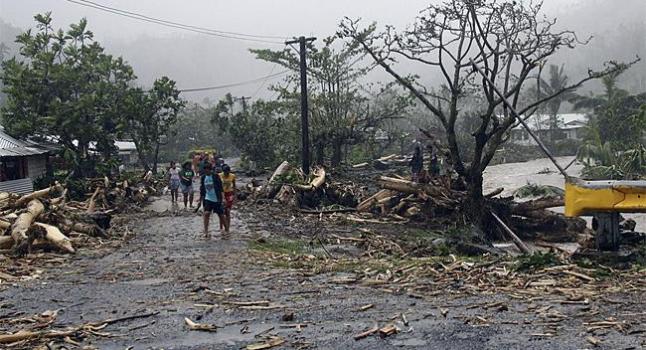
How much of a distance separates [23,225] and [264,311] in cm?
621

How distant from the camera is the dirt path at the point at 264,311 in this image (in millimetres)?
5648

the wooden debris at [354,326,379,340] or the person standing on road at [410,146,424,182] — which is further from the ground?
the person standing on road at [410,146,424,182]

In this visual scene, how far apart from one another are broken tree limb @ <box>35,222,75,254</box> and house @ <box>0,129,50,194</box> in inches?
527

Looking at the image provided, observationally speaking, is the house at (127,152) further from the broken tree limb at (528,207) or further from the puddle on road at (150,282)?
the puddle on road at (150,282)

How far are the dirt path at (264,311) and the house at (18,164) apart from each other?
16.0 meters

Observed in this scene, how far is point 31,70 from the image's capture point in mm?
25406

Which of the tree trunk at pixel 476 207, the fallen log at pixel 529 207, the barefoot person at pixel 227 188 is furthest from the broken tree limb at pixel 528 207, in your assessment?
the barefoot person at pixel 227 188

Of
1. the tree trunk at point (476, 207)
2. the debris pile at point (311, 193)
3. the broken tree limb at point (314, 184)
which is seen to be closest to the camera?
the tree trunk at point (476, 207)

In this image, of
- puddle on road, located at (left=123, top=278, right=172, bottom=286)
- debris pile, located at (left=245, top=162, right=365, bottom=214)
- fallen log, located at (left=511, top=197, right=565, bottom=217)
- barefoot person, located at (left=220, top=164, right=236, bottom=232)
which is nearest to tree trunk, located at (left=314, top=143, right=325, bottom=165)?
debris pile, located at (left=245, top=162, right=365, bottom=214)

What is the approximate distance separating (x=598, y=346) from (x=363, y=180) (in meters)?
20.0

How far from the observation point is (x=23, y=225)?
36.5 feet

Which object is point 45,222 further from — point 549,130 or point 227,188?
point 549,130

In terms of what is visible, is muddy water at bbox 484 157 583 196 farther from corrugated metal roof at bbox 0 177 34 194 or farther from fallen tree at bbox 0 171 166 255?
fallen tree at bbox 0 171 166 255

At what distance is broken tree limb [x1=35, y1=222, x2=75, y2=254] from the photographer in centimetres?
1109
